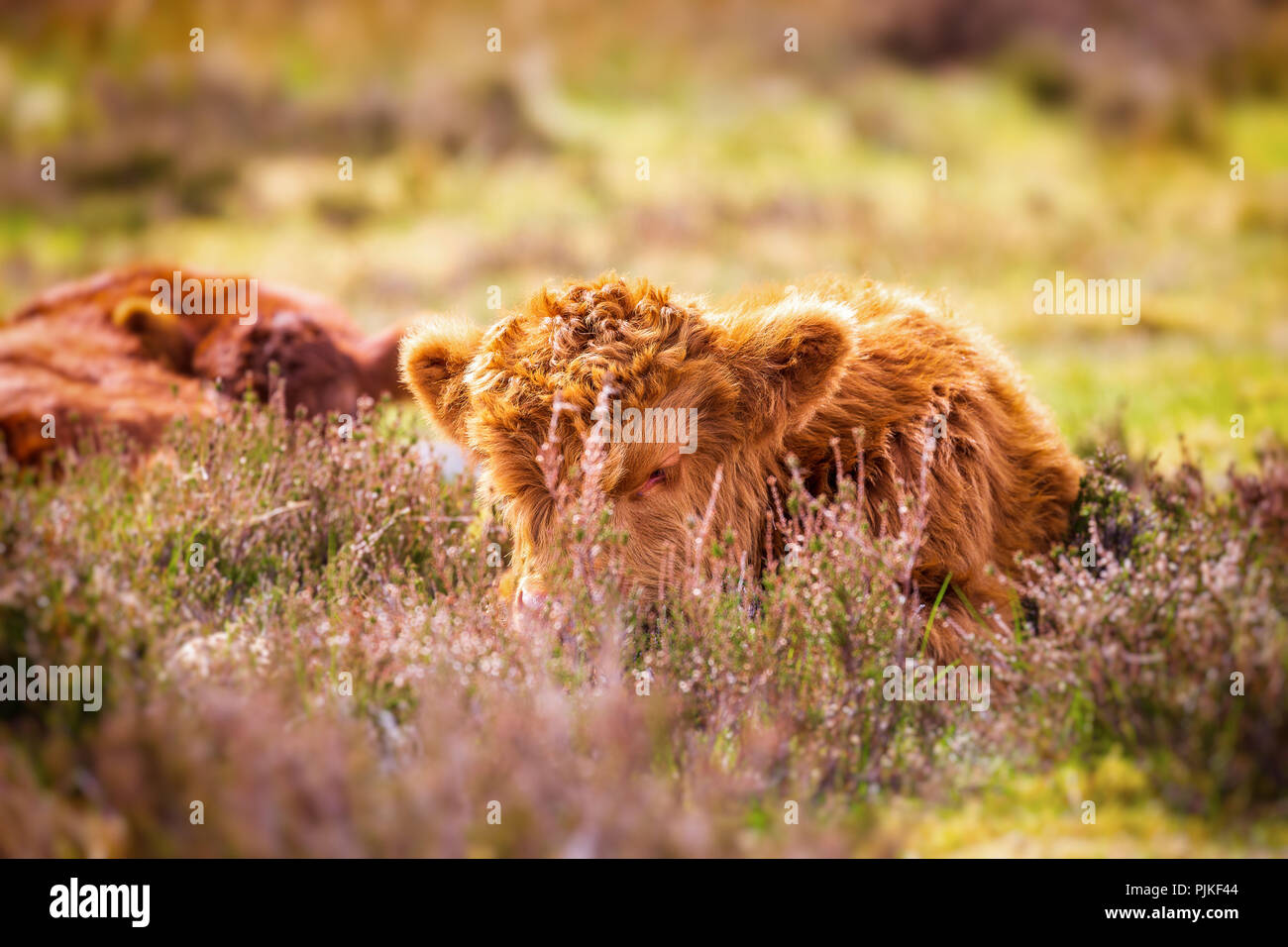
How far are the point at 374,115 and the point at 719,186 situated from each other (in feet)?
25.3

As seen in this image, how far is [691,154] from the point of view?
23.8 metres

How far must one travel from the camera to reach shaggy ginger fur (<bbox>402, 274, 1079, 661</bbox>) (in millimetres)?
4379

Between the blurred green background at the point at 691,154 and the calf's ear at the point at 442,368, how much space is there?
6.56m

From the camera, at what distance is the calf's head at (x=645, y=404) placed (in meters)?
4.28

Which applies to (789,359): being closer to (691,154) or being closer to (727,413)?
(727,413)

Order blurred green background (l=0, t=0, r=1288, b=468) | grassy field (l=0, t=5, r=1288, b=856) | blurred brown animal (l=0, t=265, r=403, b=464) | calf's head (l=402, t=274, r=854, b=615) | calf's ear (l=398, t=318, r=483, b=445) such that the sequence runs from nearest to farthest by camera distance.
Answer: grassy field (l=0, t=5, r=1288, b=856), calf's head (l=402, t=274, r=854, b=615), calf's ear (l=398, t=318, r=483, b=445), blurred brown animal (l=0, t=265, r=403, b=464), blurred green background (l=0, t=0, r=1288, b=468)

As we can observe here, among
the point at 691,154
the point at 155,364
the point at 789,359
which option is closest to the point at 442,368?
the point at 789,359

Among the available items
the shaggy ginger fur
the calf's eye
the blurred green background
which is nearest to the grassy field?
the shaggy ginger fur

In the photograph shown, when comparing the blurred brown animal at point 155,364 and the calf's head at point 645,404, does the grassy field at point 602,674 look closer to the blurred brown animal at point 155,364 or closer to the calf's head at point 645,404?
the calf's head at point 645,404

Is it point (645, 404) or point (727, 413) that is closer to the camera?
point (645, 404)

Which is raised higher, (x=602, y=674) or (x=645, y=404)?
(x=645, y=404)

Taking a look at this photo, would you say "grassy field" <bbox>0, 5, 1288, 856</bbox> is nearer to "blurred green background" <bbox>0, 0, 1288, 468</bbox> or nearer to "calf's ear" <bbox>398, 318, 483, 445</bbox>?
"calf's ear" <bbox>398, 318, 483, 445</bbox>

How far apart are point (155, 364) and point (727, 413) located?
13.0 feet
